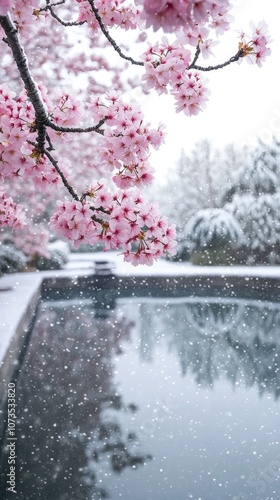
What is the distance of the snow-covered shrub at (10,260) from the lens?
10375 mm

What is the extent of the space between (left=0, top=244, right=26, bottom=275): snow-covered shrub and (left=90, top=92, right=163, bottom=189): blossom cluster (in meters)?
8.59

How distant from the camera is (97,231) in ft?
6.95

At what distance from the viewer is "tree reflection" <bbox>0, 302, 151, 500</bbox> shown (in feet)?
9.66

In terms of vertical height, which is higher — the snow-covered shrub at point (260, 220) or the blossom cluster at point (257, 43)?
the blossom cluster at point (257, 43)

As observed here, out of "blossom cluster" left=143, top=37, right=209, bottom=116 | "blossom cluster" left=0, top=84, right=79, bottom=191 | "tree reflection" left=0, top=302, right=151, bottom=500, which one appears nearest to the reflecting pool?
"tree reflection" left=0, top=302, right=151, bottom=500

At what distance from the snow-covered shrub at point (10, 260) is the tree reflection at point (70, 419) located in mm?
4080

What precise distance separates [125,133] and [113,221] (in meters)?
0.38

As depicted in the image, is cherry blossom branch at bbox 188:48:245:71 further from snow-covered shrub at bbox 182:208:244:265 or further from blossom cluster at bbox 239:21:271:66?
snow-covered shrub at bbox 182:208:244:265

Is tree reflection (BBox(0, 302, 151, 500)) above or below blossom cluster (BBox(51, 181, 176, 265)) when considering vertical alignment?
below

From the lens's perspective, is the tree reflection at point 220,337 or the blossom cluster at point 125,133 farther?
the tree reflection at point 220,337

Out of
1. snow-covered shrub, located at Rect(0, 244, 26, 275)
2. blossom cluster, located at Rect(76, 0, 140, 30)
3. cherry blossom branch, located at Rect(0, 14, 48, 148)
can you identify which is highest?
blossom cluster, located at Rect(76, 0, 140, 30)

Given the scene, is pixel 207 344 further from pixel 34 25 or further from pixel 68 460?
pixel 34 25

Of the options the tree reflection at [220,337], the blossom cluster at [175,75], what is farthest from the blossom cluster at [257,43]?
the tree reflection at [220,337]

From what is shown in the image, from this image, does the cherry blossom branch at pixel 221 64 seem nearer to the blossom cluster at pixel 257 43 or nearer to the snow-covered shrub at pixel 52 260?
the blossom cluster at pixel 257 43
